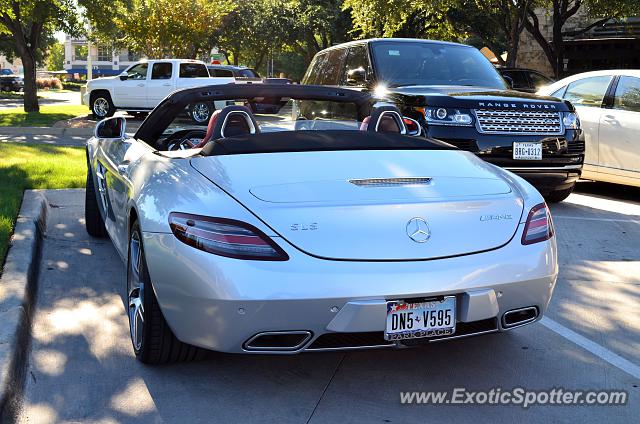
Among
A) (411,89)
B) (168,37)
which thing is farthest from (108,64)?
(411,89)

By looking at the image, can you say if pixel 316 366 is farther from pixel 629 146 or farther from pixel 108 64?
pixel 108 64

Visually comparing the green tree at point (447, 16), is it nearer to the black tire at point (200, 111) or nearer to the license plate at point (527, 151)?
the license plate at point (527, 151)

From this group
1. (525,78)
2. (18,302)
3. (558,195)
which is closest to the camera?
(18,302)

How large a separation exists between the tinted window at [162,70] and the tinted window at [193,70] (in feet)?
1.20

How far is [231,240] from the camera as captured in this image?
131 inches

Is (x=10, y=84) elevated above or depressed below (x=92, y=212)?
below

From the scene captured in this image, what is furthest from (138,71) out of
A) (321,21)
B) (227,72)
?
(321,21)

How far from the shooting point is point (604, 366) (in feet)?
13.4

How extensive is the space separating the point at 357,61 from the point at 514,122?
7.85 feet

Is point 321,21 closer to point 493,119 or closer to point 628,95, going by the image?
point 628,95

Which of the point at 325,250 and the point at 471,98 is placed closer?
the point at 325,250

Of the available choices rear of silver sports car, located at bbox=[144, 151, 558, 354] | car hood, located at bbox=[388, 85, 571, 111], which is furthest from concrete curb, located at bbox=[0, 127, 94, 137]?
rear of silver sports car, located at bbox=[144, 151, 558, 354]

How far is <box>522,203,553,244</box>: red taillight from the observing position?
3.71 m

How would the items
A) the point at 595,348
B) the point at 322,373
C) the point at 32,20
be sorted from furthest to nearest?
1. the point at 32,20
2. the point at 595,348
3. the point at 322,373
